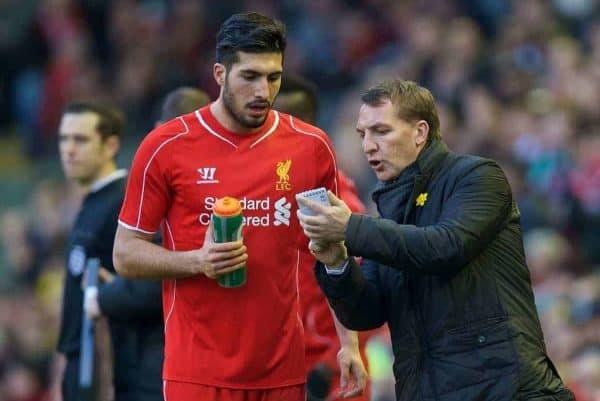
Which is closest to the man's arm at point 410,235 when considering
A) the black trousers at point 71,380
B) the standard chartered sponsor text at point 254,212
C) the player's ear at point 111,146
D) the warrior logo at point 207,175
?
the standard chartered sponsor text at point 254,212

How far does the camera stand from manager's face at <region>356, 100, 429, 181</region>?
570 centimetres

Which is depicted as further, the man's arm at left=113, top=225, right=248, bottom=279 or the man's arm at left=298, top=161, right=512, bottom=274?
the man's arm at left=113, top=225, right=248, bottom=279

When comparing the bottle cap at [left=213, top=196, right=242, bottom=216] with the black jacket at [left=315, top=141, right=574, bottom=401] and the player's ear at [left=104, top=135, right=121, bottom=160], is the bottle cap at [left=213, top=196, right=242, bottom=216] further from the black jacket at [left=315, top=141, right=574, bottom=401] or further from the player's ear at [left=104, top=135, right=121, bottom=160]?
the player's ear at [left=104, top=135, right=121, bottom=160]

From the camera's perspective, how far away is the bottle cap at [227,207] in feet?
18.3

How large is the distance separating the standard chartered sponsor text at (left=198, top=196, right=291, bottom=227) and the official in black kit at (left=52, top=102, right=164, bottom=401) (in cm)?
126

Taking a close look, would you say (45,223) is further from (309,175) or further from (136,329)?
(309,175)

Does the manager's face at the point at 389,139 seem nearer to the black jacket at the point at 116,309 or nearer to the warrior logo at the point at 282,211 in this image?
the warrior logo at the point at 282,211

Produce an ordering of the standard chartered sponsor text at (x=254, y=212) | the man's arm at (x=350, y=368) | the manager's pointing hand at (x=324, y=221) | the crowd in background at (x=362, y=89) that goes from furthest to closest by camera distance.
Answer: the crowd in background at (x=362, y=89) → the man's arm at (x=350, y=368) → the standard chartered sponsor text at (x=254, y=212) → the manager's pointing hand at (x=324, y=221)

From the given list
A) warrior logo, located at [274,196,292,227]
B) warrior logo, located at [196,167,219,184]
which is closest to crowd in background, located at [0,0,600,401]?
warrior logo, located at [274,196,292,227]

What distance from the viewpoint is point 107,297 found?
7203 millimetres

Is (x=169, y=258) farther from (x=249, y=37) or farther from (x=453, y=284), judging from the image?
(x=453, y=284)

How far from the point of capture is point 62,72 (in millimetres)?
16922

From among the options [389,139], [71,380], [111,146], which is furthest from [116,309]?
[389,139]

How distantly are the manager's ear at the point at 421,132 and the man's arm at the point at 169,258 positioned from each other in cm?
81
